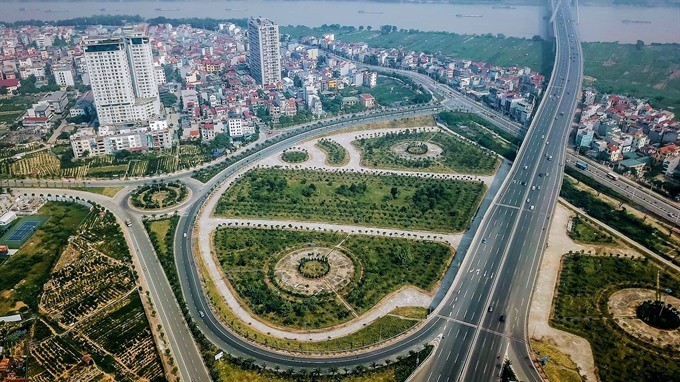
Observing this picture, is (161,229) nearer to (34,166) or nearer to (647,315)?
(34,166)

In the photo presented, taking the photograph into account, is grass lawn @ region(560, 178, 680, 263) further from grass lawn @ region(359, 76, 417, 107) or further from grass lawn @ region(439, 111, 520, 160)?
grass lawn @ region(359, 76, 417, 107)

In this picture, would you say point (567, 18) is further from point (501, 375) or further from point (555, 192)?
point (501, 375)

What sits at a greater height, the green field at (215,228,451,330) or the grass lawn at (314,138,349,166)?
the grass lawn at (314,138,349,166)

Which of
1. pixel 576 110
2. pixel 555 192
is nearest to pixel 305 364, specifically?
pixel 555 192

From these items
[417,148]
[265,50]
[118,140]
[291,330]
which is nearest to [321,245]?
[291,330]

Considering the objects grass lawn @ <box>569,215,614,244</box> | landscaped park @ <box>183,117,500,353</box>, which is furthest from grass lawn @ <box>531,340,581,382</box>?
grass lawn @ <box>569,215,614,244</box>
